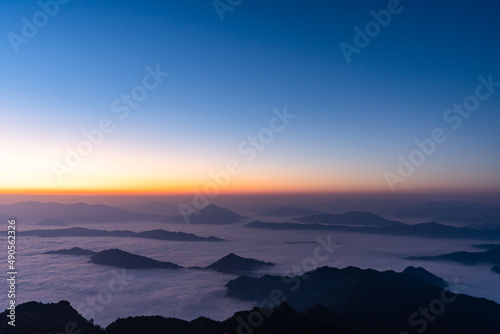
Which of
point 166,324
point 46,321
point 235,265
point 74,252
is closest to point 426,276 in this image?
point 235,265

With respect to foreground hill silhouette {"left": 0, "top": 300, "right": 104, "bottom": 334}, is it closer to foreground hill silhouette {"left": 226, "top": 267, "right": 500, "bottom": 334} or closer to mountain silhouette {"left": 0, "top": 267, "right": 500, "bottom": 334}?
mountain silhouette {"left": 0, "top": 267, "right": 500, "bottom": 334}

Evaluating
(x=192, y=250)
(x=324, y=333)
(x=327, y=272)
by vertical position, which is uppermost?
(x=324, y=333)

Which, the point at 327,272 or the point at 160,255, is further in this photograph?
the point at 160,255

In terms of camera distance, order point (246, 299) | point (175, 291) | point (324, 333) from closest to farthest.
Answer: point (324, 333)
point (246, 299)
point (175, 291)

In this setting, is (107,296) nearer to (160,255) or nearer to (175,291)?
(175,291)

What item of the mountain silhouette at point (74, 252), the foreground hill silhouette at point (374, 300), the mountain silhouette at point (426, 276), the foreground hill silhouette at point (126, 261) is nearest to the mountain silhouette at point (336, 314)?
the foreground hill silhouette at point (374, 300)

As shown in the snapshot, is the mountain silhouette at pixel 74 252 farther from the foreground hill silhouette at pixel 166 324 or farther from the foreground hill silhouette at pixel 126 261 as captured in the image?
the foreground hill silhouette at pixel 166 324

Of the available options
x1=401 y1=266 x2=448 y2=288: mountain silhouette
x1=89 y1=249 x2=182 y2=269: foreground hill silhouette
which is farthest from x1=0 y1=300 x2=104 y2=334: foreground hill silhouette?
x1=401 y1=266 x2=448 y2=288: mountain silhouette

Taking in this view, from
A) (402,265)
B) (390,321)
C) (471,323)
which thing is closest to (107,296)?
(390,321)

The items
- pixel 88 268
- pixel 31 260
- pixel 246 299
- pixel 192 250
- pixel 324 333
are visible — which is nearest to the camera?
pixel 324 333
